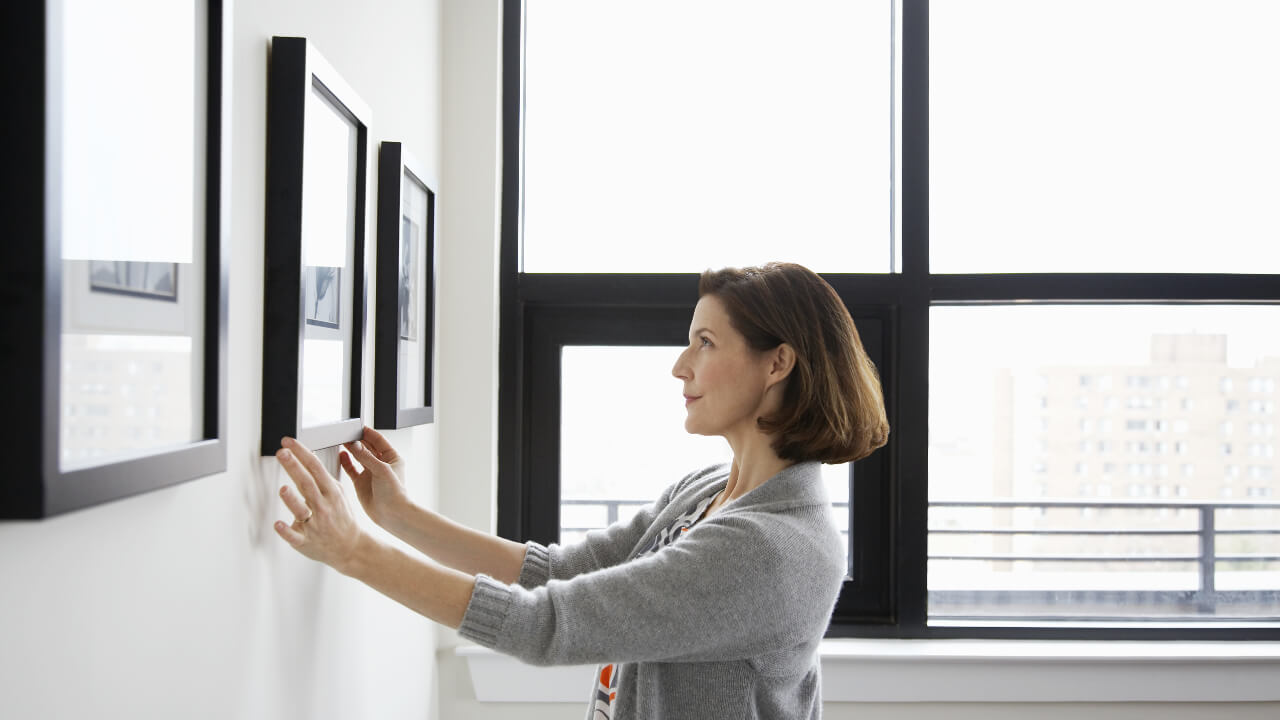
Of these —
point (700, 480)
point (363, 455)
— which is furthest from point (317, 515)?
point (700, 480)

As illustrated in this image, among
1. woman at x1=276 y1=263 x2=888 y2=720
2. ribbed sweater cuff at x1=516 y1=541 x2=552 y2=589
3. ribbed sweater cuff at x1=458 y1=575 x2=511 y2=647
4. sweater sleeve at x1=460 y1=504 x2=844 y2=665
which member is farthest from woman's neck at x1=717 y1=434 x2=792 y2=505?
ribbed sweater cuff at x1=458 y1=575 x2=511 y2=647

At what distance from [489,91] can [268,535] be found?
121 centimetres

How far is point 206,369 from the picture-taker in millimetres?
722

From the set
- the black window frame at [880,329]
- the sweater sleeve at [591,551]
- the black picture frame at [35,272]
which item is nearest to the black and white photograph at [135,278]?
the black picture frame at [35,272]

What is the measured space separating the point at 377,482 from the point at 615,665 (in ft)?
1.31

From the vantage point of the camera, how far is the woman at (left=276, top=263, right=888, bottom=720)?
928mm

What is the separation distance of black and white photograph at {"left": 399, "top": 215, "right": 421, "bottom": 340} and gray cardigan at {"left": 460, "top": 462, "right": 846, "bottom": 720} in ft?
1.80

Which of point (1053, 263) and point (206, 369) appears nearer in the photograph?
point (206, 369)

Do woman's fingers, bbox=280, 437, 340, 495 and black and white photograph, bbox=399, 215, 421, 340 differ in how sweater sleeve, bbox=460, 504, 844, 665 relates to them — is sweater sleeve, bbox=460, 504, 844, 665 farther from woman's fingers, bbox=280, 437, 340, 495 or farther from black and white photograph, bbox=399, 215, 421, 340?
black and white photograph, bbox=399, 215, 421, 340

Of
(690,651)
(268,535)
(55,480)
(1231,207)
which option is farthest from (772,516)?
(1231,207)

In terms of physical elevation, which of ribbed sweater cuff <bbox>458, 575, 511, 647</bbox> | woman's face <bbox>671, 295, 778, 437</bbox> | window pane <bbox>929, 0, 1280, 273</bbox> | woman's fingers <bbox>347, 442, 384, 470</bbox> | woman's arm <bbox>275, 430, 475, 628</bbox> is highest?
window pane <bbox>929, 0, 1280, 273</bbox>

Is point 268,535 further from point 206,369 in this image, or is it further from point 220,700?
point 206,369

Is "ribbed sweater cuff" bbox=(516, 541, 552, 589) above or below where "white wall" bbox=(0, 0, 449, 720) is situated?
below

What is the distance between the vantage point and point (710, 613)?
0.98m
